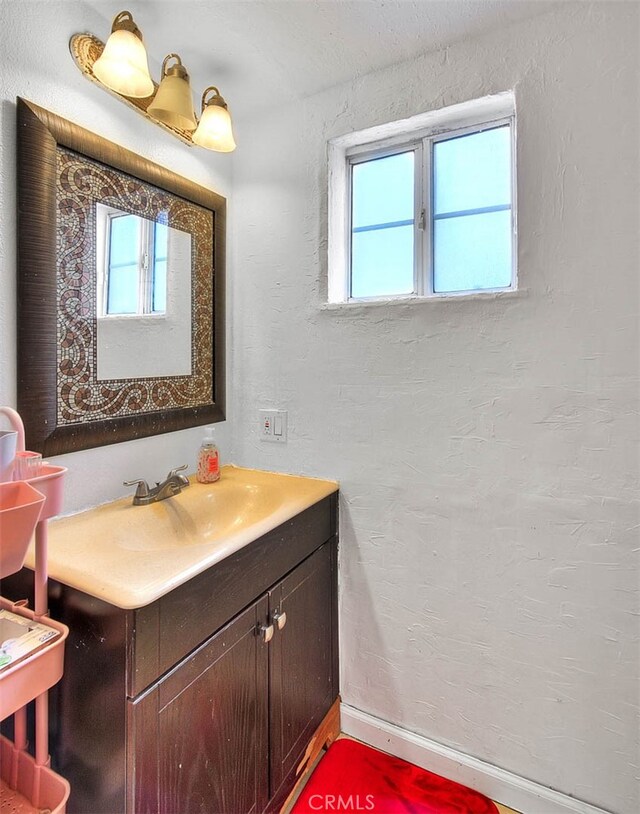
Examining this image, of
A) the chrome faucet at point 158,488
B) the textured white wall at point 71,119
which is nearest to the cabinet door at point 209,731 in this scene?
the chrome faucet at point 158,488

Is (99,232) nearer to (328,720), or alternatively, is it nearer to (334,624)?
(334,624)

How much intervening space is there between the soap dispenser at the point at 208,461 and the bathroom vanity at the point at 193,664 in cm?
10

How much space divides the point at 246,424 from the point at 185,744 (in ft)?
3.10

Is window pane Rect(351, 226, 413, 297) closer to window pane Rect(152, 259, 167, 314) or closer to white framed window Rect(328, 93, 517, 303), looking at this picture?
white framed window Rect(328, 93, 517, 303)

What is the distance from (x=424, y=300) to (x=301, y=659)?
108 cm

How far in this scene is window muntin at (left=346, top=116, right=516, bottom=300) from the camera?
1234mm

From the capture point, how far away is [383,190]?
140 cm

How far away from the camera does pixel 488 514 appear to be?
3.87ft

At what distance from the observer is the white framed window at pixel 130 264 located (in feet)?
3.60

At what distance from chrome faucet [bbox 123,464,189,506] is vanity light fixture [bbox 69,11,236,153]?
0.98 metres

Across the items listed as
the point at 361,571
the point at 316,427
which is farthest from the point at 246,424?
the point at 361,571

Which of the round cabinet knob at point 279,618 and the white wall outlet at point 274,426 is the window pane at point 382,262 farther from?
the round cabinet knob at point 279,618

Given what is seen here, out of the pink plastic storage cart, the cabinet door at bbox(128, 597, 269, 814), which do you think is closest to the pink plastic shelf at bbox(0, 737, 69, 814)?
the pink plastic storage cart

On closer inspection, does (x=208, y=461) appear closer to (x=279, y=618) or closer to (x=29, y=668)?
(x=279, y=618)
